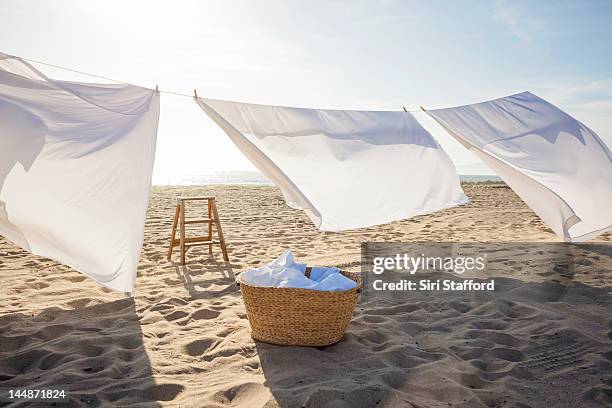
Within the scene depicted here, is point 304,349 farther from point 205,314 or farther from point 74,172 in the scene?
point 74,172

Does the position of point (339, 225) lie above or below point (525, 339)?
above

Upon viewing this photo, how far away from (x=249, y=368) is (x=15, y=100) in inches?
76.7

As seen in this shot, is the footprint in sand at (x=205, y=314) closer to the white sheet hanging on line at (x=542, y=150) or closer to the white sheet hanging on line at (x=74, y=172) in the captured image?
the white sheet hanging on line at (x=74, y=172)

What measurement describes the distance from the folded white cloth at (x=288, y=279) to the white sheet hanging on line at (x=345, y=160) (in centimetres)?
46

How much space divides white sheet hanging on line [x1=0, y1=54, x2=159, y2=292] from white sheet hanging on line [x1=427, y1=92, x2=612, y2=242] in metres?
2.40

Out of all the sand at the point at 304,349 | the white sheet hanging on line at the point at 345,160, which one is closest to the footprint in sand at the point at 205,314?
the sand at the point at 304,349

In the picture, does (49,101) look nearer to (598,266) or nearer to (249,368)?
(249,368)

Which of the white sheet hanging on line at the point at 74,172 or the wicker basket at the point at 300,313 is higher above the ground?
the white sheet hanging on line at the point at 74,172

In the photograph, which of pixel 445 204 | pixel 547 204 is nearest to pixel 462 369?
pixel 445 204

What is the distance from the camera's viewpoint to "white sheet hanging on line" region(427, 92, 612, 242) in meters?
3.58

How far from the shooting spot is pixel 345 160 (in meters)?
3.53

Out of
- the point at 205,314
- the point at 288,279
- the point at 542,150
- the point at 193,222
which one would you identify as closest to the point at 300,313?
the point at 288,279

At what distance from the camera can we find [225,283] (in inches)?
152

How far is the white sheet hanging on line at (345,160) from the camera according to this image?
325 centimetres
